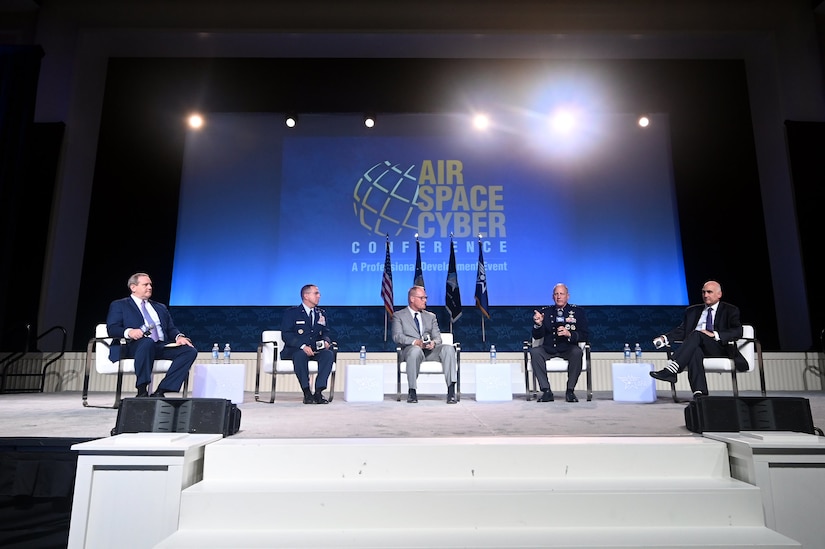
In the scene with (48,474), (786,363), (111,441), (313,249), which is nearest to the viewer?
(111,441)

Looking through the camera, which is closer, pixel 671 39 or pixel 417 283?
pixel 417 283

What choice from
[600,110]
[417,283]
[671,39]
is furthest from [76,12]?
[671,39]

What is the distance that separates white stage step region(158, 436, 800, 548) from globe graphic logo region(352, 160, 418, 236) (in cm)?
451

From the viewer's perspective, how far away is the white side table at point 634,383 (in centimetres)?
405

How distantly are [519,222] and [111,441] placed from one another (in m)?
5.10

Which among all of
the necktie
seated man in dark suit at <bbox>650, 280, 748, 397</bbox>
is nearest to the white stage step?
seated man in dark suit at <bbox>650, 280, 748, 397</bbox>

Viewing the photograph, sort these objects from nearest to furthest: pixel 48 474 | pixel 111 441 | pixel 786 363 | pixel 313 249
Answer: pixel 111 441 < pixel 48 474 < pixel 786 363 < pixel 313 249

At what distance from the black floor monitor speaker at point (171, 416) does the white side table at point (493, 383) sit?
2623 mm

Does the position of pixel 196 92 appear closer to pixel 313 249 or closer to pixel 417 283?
pixel 313 249

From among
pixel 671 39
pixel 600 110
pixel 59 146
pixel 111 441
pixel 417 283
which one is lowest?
pixel 111 441

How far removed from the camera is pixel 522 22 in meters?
6.30

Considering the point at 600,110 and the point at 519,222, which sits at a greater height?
the point at 600,110

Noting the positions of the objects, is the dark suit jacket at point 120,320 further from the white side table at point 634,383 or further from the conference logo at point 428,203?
the white side table at point 634,383

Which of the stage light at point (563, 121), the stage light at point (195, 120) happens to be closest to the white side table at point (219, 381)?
the stage light at point (195, 120)
